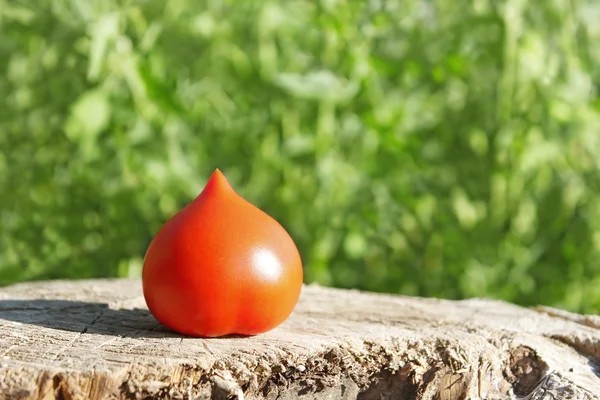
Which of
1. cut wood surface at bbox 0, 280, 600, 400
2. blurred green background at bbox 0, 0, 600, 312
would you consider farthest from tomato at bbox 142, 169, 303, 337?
blurred green background at bbox 0, 0, 600, 312

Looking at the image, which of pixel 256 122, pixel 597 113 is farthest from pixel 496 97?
pixel 256 122

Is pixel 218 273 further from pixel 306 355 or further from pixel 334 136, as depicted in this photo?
pixel 334 136

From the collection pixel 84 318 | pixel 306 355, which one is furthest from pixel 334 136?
pixel 306 355

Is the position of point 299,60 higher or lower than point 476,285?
higher

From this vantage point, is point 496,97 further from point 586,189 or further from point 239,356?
point 239,356

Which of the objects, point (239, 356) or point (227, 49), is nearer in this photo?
point (239, 356)

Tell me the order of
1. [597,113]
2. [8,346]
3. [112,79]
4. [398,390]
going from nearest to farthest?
[8,346] → [398,390] → [112,79] → [597,113]
